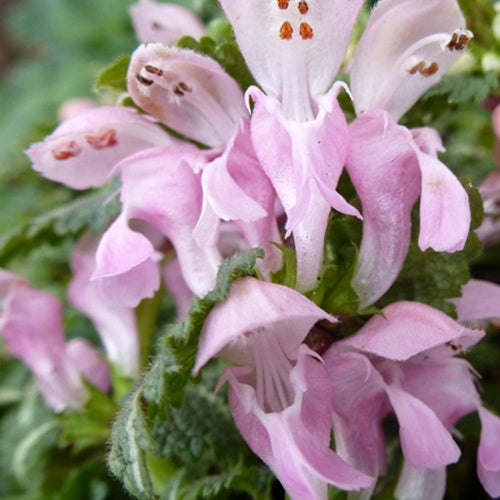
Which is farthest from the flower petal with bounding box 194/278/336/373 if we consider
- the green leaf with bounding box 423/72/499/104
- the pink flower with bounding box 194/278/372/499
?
the green leaf with bounding box 423/72/499/104

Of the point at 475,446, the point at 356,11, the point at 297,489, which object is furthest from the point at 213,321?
the point at 475,446

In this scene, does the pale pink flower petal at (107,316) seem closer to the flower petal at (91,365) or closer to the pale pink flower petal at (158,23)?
the flower petal at (91,365)

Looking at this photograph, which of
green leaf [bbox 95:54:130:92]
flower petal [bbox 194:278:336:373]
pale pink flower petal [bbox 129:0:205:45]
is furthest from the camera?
pale pink flower petal [bbox 129:0:205:45]

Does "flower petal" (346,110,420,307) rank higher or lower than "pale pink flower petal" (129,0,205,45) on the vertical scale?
lower

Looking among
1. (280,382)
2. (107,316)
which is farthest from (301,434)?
(107,316)

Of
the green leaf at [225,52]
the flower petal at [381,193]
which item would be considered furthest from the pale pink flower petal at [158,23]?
the flower petal at [381,193]

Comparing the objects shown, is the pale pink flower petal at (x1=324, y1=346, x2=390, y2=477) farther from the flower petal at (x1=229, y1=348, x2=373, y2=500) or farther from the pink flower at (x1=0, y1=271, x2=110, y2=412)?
the pink flower at (x1=0, y1=271, x2=110, y2=412)

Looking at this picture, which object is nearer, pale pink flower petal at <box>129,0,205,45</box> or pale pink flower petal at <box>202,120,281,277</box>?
pale pink flower petal at <box>202,120,281,277</box>
